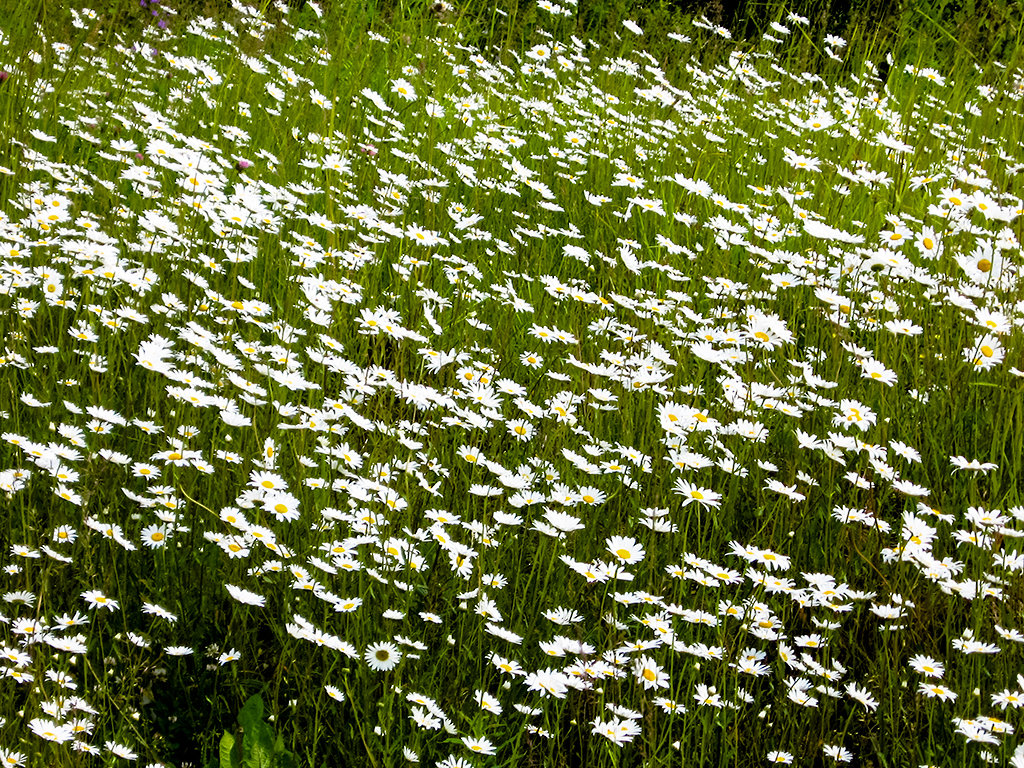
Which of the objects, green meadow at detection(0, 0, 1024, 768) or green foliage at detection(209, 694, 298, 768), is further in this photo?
green meadow at detection(0, 0, 1024, 768)

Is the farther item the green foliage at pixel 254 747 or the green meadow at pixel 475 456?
the green meadow at pixel 475 456

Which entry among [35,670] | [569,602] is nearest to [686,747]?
[569,602]

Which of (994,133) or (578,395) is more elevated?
(994,133)

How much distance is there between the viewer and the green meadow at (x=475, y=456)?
1.70m

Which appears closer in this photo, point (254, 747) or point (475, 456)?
point (254, 747)

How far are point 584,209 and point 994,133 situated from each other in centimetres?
237

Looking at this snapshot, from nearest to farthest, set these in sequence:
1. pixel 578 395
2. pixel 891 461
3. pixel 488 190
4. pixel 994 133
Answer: pixel 891 461
pixel 578 395
pixel 488 190
pixel 994 133

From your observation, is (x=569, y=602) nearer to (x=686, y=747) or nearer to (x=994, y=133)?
(x=686, y=747)

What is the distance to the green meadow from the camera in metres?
1.70

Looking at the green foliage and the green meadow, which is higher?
the green meadow

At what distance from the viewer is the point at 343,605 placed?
1.69 meters

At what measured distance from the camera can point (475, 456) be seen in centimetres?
213

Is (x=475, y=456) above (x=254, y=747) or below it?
above

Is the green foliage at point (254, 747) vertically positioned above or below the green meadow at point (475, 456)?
below
